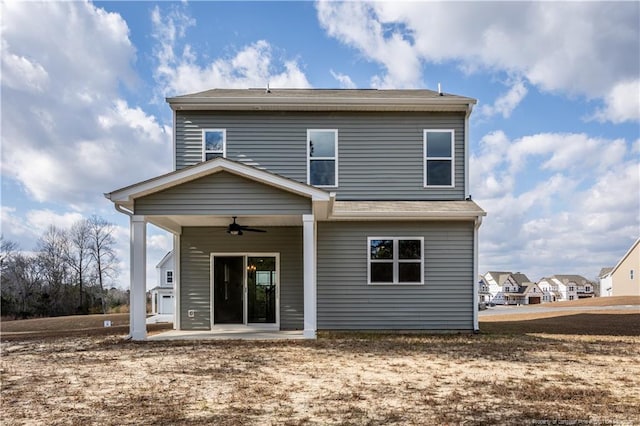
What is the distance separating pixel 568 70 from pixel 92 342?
621 inches

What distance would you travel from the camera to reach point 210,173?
360 inches

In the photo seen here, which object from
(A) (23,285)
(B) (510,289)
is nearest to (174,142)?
(A) (23,285)

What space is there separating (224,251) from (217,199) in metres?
2.90

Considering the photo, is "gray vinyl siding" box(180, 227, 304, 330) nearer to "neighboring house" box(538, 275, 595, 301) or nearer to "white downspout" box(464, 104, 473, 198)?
"white downspout" box(464, 104, 473, 198)

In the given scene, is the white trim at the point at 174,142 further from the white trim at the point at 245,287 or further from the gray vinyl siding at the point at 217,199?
the gray vinyl siding at the point at 217,199

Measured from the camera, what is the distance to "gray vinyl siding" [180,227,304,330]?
11.7 m

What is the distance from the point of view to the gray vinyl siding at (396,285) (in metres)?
11.3

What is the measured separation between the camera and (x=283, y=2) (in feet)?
41.7

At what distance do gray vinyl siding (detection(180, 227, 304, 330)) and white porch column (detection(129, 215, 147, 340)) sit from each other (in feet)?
6.93

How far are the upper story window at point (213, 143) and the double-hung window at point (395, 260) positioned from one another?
460cm

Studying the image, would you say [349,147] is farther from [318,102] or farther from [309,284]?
[309,284]

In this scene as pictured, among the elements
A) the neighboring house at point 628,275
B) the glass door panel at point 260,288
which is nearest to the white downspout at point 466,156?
the glass door panel at point 260,288

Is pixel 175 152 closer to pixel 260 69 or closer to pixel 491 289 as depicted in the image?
pixel 260 69

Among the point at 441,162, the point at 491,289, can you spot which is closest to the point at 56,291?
the point at 441,162
